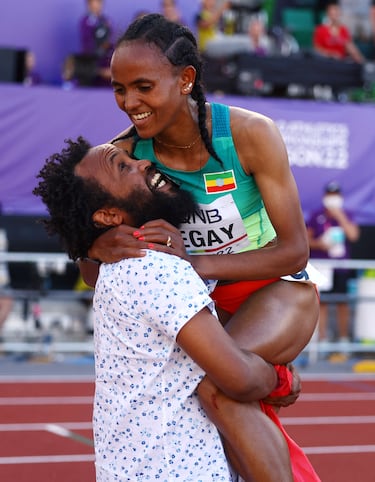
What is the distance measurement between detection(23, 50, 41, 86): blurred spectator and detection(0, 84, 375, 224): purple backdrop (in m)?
0.61

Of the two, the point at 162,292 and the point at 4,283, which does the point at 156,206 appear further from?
the point at 4,283

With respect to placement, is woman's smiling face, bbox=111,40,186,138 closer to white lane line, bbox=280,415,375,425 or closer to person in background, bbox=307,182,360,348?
white lane line, bbox=280,415,375,425

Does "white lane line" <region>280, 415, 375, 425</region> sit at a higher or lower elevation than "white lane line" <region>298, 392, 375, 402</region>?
higher

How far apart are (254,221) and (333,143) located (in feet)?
22.5

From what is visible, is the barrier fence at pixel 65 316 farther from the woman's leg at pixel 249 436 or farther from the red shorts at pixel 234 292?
the woman's leg at pixel 249 436

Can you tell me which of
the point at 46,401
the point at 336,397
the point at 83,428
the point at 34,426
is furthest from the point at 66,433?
the point at 336,397

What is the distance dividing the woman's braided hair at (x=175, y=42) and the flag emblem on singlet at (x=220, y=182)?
6 centimetres

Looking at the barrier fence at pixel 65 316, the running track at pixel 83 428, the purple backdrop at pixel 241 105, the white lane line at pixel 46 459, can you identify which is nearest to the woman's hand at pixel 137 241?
the running track at pixel 83 428

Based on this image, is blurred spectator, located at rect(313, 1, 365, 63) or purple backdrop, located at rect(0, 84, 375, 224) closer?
purple backdrop, located at rect(0, 84, 375, 224)

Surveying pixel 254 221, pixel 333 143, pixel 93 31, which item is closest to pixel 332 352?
→ pixel 333 143

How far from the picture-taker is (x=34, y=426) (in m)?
6.74

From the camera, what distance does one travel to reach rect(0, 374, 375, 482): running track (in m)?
5.65

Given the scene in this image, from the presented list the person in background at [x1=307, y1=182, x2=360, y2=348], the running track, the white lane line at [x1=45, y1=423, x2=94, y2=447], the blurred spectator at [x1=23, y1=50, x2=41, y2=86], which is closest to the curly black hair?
the running track

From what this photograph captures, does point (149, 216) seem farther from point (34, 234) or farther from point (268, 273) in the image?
point (34, 234)
